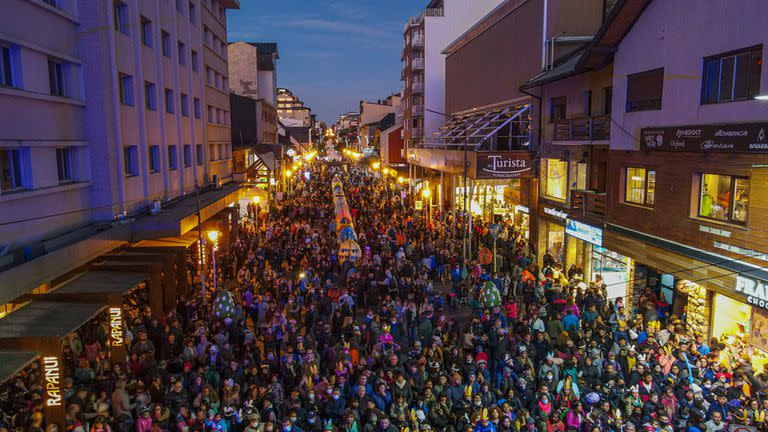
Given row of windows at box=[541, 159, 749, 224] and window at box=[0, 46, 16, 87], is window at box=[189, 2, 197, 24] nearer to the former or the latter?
window at box=[0, 46, 16, 87]

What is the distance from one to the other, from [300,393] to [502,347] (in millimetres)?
5239

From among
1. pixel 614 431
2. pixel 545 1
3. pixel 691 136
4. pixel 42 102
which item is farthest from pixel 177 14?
pixel 614 431

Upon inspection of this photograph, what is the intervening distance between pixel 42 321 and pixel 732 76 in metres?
16.4

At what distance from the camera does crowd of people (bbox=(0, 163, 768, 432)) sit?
11273mm

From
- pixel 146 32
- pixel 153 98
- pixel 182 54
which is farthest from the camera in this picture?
pixel 182 54

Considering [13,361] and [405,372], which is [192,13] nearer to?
[405,372]

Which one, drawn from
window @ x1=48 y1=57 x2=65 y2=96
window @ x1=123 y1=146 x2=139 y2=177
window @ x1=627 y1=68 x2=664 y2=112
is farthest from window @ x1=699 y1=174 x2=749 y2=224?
window @ x1=123 y1=146 x2=139 y2=177

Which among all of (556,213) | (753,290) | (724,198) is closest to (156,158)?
(556,213)

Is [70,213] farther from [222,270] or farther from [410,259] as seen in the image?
[410,259]

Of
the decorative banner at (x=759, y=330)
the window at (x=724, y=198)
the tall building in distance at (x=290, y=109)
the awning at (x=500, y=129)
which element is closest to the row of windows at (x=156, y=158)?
the awning at (x=500, y=129)

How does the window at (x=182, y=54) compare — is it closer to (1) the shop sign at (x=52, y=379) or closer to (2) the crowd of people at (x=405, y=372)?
(2) the crowd of people at (x=405, y=372)

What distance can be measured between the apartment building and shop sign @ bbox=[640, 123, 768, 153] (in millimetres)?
38050

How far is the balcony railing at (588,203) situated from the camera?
2053 cm

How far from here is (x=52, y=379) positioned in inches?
426
